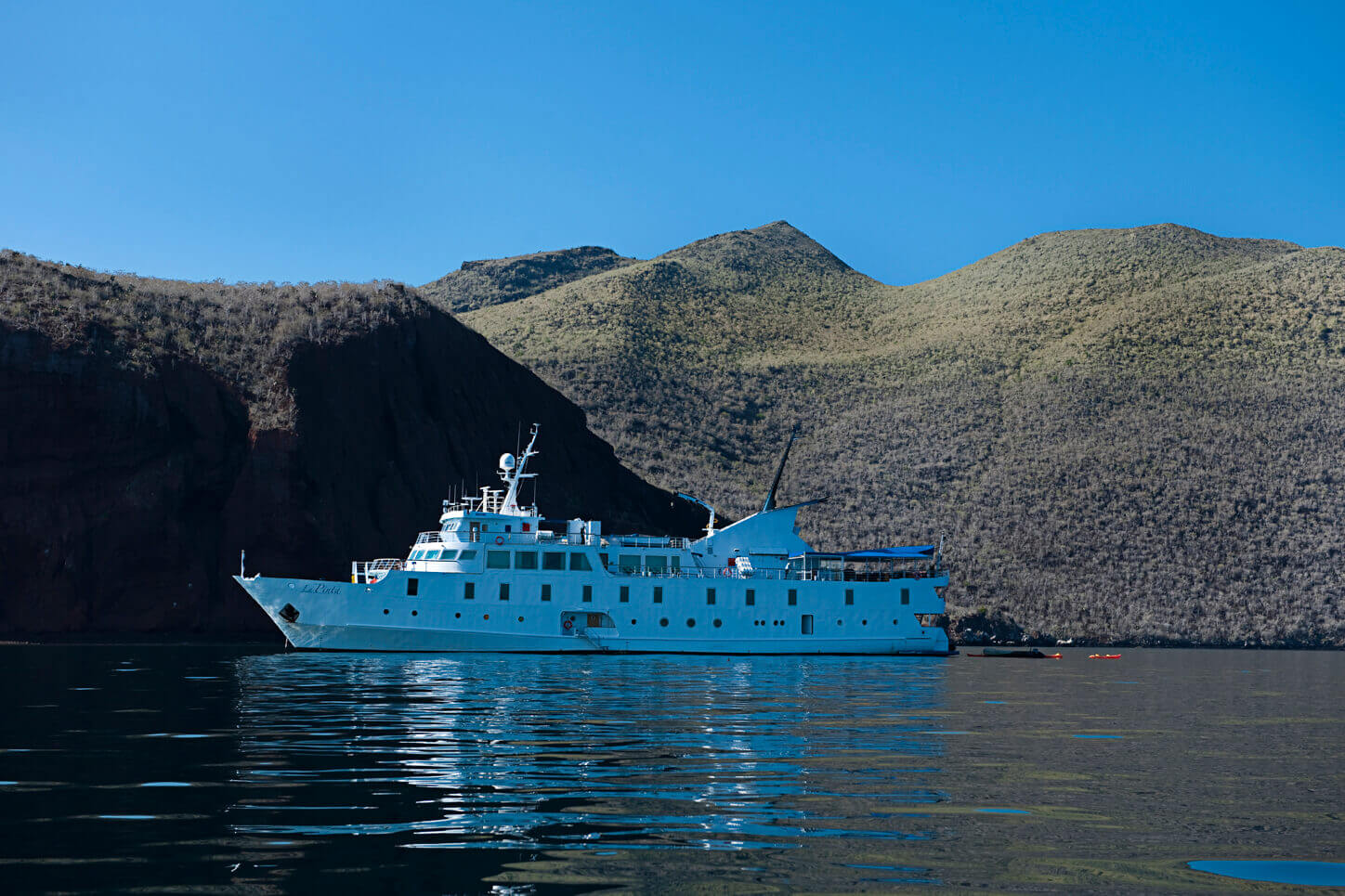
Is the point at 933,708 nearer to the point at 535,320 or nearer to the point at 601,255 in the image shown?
the point at 535,320

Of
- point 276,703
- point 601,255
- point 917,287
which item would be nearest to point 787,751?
point 276,703

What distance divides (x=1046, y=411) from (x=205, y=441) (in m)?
74.5

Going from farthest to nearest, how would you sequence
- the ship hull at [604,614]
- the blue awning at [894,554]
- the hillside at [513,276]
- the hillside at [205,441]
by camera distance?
the hillside at [513,276] → the blue awning at [894,554] → the hillside at [205,441] → the ship hull at [604,614]

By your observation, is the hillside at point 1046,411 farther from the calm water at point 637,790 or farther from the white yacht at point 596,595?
the calm water at point 637,790

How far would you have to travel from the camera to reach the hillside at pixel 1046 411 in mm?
83438

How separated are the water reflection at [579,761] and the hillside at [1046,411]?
5919 centimetres

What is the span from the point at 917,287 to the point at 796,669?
403 feet

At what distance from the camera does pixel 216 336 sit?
64.8m

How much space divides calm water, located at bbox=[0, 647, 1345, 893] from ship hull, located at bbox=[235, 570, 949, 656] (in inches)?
687

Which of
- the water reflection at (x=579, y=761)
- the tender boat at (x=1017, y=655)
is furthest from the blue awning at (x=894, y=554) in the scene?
the water reflection at (x=579, y=761)

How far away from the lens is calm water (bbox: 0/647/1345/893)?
8.80m

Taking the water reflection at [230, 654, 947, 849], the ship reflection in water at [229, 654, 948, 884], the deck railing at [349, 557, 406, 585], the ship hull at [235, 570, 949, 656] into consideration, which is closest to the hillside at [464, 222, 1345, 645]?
the ship hull at [235, 570, 949, 656]

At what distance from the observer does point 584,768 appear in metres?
14.1

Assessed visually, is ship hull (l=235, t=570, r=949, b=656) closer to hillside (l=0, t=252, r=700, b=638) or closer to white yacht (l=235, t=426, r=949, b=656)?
white yacht (l=235, t=426, r=949, b=656)
